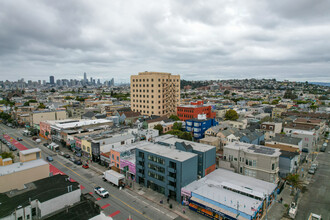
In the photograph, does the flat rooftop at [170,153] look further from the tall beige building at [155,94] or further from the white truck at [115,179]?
the tall beige building at [155,94]

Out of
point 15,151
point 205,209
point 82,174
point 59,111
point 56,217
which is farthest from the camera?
point 59,111

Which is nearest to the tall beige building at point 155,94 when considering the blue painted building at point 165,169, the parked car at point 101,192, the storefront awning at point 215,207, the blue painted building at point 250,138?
the blue painted building at point 250,138

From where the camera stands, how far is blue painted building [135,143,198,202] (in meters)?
33.0

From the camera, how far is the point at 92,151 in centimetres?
4894

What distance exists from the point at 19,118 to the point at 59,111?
75.7 feet

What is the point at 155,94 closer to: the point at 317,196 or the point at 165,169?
the point at 165,169

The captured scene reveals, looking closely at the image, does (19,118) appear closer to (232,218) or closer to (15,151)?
(15,151)

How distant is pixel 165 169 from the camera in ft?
113

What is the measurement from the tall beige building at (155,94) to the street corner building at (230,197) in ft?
205

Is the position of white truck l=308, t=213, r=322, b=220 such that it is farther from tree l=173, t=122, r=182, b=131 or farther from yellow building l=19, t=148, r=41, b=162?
yellow building l=19, t=148, r=41, b=162

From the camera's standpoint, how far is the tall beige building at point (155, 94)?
94.6 m

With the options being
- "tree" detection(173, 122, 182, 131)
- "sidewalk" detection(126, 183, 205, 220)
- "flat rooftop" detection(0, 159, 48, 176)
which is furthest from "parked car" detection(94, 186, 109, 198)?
"tree" detection(173, 122, 182, 131)

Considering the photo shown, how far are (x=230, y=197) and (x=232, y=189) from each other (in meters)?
3.19

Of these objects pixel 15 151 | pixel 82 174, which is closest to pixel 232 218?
pixel 82 174
